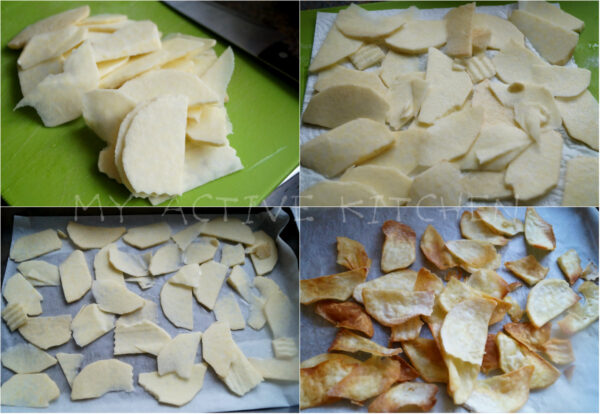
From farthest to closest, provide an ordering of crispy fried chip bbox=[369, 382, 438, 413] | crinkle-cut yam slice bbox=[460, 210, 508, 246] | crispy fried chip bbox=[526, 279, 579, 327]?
crinkle-cut yam slice bbox=[460, 210, 508, 246], crispy fried chip bbox=[526, 279, 579, 327], crispy fried chip bbox=[369, 382, 438, 413]

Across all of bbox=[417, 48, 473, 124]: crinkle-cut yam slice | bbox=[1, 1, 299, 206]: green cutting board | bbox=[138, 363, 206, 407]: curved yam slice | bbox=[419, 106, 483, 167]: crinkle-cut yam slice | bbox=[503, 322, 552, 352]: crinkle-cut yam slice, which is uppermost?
bbox=[417, 48, 473, 124]: crinkle-cut yam slice

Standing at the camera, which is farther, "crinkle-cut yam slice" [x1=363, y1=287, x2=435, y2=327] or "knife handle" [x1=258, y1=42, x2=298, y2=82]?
"knife handle" [x1=258, y1=42, x2=298, y2=82]

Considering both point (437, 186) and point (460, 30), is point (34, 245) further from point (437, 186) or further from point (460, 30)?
point (460, 30)

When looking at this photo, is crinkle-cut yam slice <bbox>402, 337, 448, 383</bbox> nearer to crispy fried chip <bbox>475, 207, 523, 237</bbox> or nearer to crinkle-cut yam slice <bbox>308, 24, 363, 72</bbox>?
crispy fried chip <bbox>475, 207, 523, 237</bbox>

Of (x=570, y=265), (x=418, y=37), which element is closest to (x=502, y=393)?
(x=570, y=265)

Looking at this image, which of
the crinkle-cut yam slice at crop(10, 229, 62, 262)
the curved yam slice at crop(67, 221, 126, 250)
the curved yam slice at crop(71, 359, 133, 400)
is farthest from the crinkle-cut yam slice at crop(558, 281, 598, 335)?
the crinkle-cut yam slice at crop(10, 229, 62, 262)

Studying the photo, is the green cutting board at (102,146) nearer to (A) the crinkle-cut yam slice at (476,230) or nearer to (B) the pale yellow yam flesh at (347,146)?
(B) the pale yellow yam flesh at (347,146)
